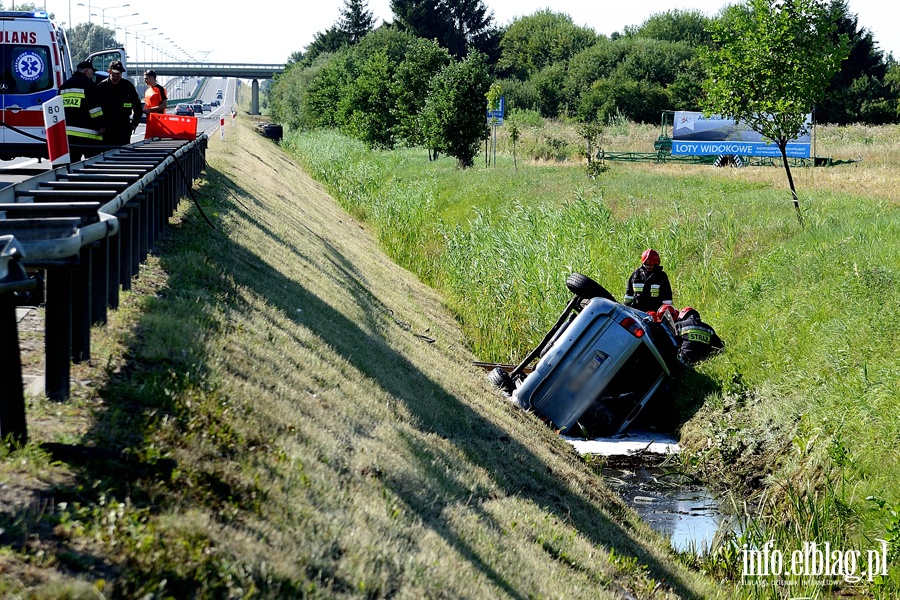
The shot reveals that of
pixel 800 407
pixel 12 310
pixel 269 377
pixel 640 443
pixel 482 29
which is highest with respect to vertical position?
pixel 482 29

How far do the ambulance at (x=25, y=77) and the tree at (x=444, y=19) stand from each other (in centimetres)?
7154

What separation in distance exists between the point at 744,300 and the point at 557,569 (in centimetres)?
930

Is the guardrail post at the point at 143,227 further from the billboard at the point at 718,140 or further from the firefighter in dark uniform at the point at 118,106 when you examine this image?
the billboard at the point at 718,140

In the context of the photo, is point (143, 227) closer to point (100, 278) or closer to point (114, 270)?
point (114, 270)

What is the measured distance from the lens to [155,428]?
4.71 m

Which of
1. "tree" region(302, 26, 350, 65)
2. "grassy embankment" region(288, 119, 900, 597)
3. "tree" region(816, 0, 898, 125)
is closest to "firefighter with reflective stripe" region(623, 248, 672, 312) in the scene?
"grassy embankment" region(288, 119, 900, 597)

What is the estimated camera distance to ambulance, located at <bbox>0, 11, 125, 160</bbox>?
17.5m

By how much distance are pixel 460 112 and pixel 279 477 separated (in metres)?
33.8

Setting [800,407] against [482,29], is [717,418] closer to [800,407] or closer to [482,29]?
[800,407]

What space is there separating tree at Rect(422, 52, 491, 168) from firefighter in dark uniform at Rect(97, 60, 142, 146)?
81.0 feet

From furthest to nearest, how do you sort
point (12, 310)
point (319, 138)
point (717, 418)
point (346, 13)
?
point (346, 13) → point (319, 138) → point (717, 418) → point (12, 310)

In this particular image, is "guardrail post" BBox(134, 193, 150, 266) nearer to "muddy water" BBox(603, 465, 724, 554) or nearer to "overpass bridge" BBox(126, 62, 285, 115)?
"muddy water" BBox(603, 465, 724, 554)

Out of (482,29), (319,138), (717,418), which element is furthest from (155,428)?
(482,29)

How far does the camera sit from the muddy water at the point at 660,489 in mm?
9633
